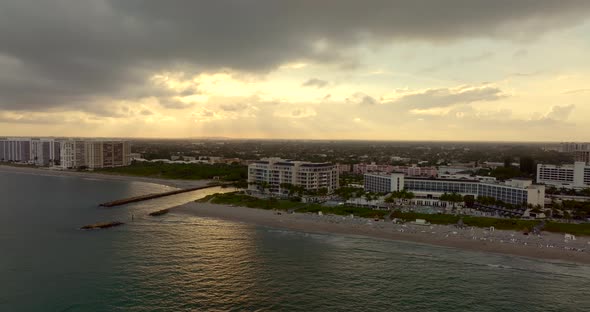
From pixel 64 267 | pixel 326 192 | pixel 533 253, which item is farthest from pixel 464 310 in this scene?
pixel 326 192

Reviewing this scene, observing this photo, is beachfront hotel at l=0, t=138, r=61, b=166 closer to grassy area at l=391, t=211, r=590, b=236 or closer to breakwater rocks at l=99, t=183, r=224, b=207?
breakwater rocks at l=99, t=183, r=224, b=207

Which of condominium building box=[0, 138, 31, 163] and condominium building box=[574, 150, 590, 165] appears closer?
condominium building box=[574, 150, 590, 165]

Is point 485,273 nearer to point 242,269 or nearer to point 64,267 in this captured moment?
point 242,269

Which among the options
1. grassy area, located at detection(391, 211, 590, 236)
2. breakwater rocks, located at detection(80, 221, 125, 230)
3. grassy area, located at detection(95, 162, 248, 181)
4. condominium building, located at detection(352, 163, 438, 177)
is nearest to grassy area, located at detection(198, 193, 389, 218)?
grassy area, located at detection(391, 211, 590, 236)

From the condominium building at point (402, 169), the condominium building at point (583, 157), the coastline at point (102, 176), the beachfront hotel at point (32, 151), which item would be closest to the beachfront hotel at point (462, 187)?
the condominium building at point (402, 169)

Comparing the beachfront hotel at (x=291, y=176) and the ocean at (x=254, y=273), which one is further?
the beachfront hotel at (x=291, y=176)

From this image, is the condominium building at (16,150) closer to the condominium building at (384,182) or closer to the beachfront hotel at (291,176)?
the beachfront hotel at (291,176)
